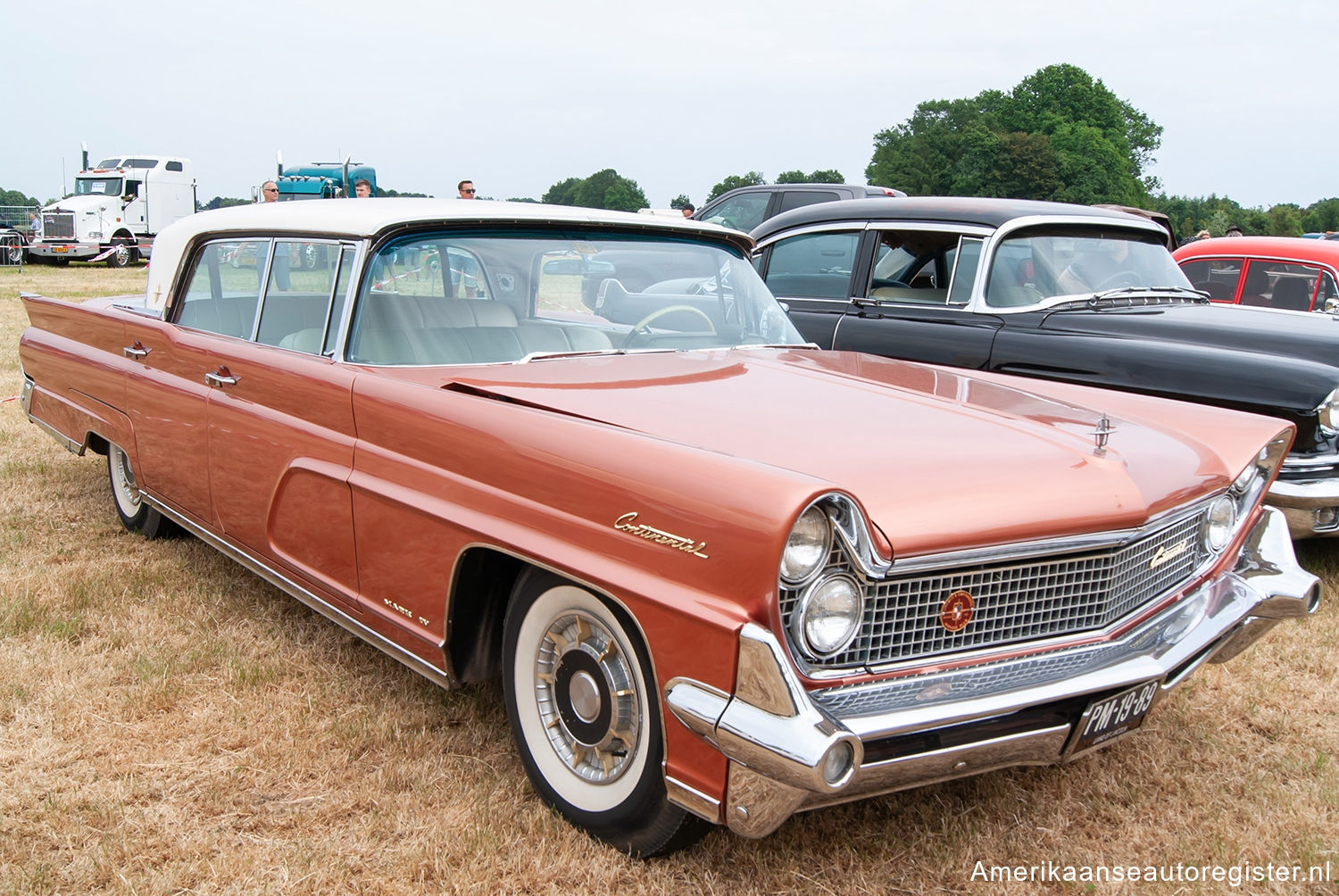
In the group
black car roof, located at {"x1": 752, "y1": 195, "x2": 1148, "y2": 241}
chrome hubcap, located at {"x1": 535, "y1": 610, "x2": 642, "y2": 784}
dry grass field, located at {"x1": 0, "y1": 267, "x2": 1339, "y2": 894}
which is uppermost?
black car roof, located at {"x1": 752, "y1": 195, "x2": 1148, "y2": 241}

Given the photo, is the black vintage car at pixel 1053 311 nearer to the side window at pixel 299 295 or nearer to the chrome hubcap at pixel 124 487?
the side window at pixel 299 295

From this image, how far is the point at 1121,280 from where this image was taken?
5.17 metres

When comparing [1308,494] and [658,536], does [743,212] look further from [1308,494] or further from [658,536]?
[658,536]

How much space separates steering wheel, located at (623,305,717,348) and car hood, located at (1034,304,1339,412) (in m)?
1.99

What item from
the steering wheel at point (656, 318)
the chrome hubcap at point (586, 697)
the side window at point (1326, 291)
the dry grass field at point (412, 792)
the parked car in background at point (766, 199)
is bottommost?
the dry grass field at point (412, 792)

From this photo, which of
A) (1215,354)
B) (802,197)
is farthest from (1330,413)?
(802,197)

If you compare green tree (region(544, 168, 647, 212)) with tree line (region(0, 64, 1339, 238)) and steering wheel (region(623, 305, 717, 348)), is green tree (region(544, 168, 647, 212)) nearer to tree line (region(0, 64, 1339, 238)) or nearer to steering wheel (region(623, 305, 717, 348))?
tree line (region(0, 64, 1339, 238))

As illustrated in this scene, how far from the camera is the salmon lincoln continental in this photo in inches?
74.7

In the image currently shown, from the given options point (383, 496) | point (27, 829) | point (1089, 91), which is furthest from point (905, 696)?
point (1089, 91)

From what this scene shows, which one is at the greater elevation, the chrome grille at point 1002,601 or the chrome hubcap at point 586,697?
the chrome grille at point 1002,601

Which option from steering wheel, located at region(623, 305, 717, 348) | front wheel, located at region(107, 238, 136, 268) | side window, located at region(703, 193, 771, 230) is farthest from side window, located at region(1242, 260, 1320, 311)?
front wheel, located at region(107, 238, 136, 268)

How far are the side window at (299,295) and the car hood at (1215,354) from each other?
3.08 metres

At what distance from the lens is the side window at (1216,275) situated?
295 inches

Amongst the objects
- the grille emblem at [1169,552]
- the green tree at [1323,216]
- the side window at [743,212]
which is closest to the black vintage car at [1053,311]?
the grille emblem at [1169,552]
